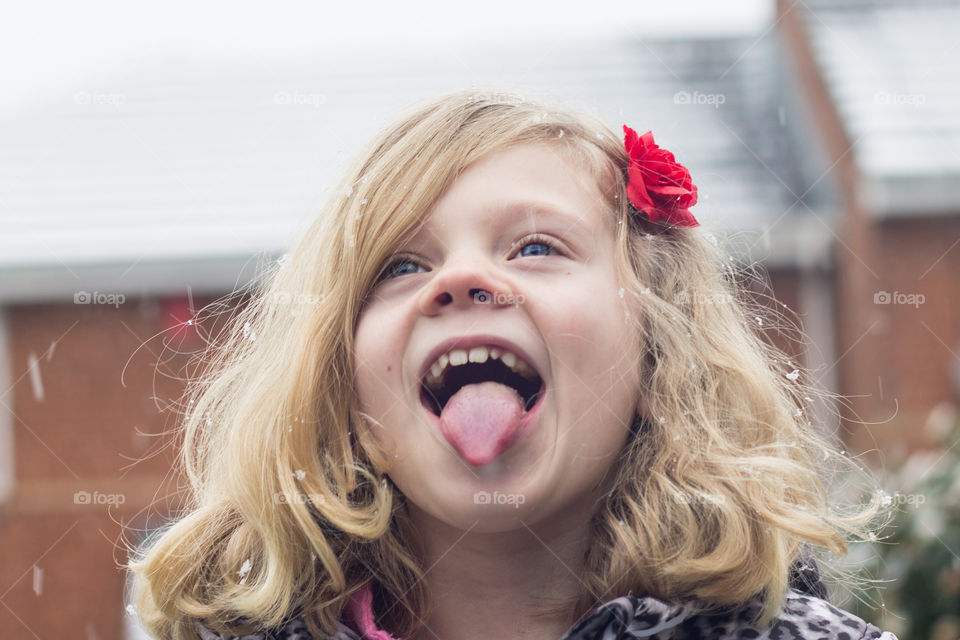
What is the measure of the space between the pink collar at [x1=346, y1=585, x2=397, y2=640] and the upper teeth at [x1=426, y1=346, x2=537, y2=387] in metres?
0.40

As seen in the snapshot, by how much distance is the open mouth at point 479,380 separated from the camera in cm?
158

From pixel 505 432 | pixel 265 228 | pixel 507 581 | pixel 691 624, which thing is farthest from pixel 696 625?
pixel 265 228

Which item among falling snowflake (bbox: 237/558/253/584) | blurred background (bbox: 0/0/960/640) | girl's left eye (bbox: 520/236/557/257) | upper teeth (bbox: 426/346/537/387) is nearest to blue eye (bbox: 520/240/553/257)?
girl's left eye (bbox: 520/236/557/257)

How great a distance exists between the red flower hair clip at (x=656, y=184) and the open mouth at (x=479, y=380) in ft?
1.26

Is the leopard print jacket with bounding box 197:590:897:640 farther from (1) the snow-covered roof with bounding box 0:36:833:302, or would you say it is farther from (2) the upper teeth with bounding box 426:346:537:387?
(1) the snow-covered roof with bounding box 0:36:833:302

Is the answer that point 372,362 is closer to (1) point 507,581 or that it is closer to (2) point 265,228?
(1) point 507,581

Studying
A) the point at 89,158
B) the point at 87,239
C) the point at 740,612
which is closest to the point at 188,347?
the point at 87,239

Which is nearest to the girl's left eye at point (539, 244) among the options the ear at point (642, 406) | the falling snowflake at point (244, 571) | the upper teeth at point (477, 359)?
the upper teeth at point (477, 359)

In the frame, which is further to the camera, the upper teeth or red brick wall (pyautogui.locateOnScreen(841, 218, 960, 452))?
red brick wall (pyautogui.locateOnScreen(841, 218, 960, 452))

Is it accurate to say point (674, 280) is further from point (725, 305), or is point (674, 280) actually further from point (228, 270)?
point (228, 270)

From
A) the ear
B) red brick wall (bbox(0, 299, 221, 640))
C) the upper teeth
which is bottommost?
red brick wall (bbox(0, 299, 221, 640))

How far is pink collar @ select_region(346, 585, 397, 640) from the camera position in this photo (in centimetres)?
161

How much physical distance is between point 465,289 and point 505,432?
212 mm

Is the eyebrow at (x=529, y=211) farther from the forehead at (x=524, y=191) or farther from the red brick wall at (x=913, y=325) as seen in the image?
the red brick wall at (x=913, y=325)
